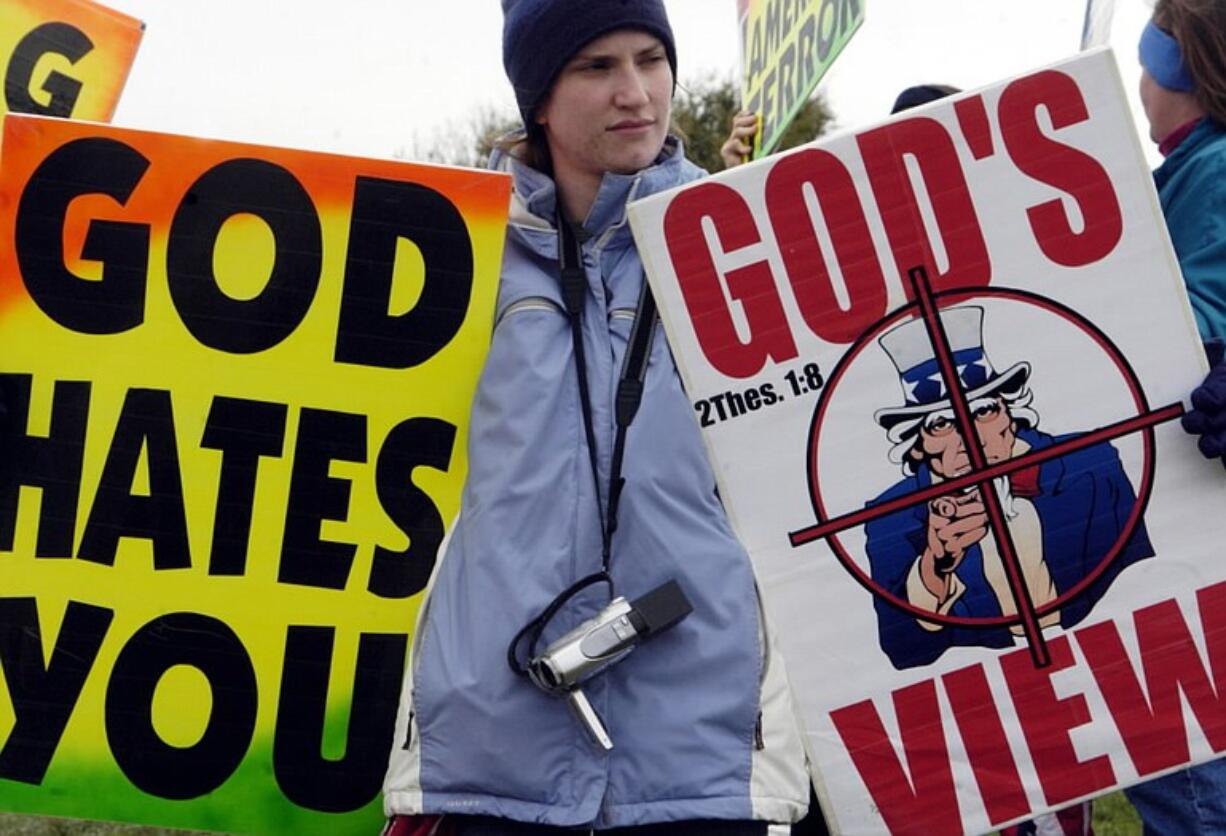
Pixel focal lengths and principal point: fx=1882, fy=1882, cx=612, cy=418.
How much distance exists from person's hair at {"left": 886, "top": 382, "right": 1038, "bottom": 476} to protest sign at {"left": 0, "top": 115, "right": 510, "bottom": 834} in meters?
0.65

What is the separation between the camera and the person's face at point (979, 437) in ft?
7.63

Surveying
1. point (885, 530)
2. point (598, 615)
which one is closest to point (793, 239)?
point (885, 530)

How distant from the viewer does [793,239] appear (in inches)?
92.6

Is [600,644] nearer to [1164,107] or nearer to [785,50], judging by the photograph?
[1164,107]

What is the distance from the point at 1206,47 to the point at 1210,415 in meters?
0.70

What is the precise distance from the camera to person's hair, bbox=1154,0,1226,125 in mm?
2699

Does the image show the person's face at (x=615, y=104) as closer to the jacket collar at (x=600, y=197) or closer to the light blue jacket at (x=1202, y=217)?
the jacket collar at (x=600, y=197)

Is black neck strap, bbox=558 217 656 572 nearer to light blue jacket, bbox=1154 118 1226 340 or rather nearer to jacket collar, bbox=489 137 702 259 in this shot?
jacket collar, bbox=489 137 702 259

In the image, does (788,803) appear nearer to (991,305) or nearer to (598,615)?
(598,615)

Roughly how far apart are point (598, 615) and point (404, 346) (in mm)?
566

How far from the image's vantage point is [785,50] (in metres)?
4.04

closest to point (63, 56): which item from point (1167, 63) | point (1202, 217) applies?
Result: point (1167, 63)

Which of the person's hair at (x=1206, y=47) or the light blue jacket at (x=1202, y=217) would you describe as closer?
the light blue jacket at (x=1202, y=217)

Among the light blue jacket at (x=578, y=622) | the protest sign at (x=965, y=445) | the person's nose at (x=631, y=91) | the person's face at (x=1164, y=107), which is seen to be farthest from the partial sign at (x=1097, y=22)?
the light blue jacket at (x=578, y=622)
